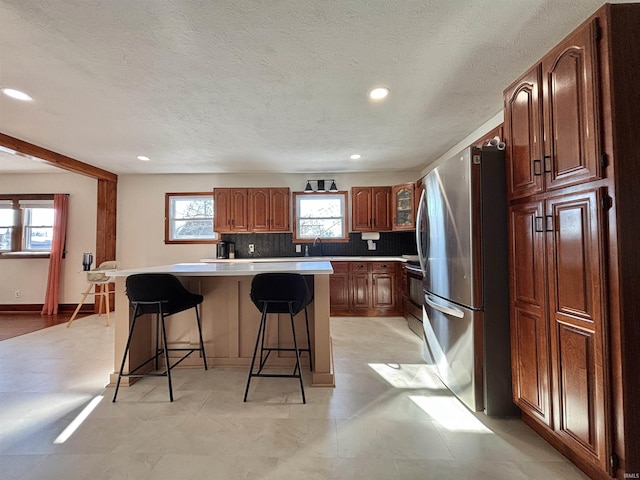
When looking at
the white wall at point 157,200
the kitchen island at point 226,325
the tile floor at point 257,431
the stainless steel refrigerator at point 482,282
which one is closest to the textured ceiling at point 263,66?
the stainless steel refrigerator at point 482,282

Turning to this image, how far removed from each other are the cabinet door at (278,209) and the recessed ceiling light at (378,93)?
2577 millimetres

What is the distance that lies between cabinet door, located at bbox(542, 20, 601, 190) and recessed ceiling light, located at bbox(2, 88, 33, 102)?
3698 millimetres

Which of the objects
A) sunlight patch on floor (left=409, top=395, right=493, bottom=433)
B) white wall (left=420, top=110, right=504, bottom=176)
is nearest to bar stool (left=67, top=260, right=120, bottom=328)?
sunlight patch on floor (left=409, top=395, right=493, bottom=433)

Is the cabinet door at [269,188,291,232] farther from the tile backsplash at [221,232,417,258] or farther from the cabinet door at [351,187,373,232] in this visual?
the cabinet door at [351,187,373,232]

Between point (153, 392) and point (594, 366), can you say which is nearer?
point (594, 366)

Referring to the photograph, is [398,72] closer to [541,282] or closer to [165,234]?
[541,282]

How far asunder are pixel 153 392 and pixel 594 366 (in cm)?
272

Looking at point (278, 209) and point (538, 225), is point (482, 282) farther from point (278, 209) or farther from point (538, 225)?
point (278, 209)

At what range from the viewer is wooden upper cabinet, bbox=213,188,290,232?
4.68 metres

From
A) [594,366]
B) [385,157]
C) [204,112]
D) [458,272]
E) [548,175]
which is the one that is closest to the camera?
[594,366]

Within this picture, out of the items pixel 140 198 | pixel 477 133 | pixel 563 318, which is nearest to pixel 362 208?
pixel 477 133

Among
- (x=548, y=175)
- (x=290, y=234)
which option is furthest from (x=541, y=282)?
(x=290, y=234)

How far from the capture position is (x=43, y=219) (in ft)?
16.5

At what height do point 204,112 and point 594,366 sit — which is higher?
point 204,112
